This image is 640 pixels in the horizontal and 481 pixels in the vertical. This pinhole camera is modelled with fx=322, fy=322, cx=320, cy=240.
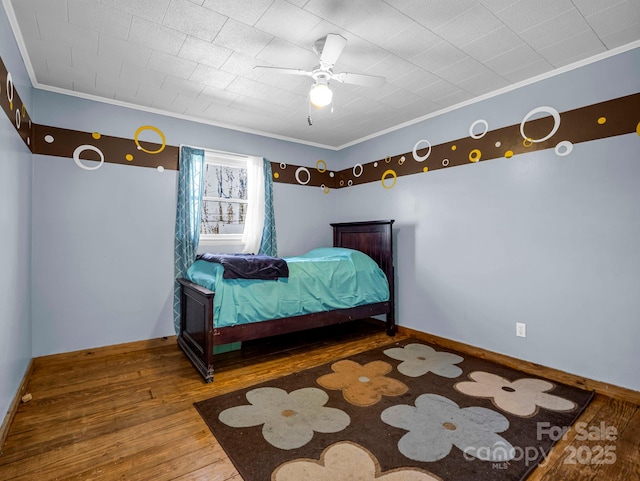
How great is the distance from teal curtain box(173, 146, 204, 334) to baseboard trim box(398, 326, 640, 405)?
8.58 feet

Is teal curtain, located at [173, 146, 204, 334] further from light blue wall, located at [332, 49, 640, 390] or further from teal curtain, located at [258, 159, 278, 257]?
light blue wall, located at [332, 49, 640, 390]

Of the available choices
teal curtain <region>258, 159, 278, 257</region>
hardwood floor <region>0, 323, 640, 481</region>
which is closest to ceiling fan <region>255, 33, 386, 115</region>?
teal curtain <region>258, 159, 278, 257</region>

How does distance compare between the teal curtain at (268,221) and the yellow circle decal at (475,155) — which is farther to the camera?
the teal curtain at (268,221)

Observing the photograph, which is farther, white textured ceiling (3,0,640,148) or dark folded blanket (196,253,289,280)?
dark folded blanket (196,253,289,280)

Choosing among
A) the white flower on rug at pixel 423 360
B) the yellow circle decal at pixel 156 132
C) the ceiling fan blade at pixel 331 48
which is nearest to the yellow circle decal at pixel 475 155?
the ceiling fan blade at pixel 331 48

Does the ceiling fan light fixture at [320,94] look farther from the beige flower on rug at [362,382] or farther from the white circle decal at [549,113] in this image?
the beige flower on rug at [362,382]

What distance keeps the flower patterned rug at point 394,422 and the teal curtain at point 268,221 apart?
1.68m

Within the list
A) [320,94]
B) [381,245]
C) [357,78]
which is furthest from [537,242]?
[320,94]

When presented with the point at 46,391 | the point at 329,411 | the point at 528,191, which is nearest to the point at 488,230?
the point at 528,191

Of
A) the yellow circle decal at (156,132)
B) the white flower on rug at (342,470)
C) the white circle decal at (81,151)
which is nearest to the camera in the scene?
the white flower on rug at (342,470)

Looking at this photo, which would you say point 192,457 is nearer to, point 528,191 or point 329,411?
point 329,411

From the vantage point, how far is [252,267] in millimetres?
2719

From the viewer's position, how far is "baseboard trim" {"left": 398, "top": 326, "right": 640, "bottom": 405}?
220cm

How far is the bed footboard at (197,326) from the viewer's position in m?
2.48
